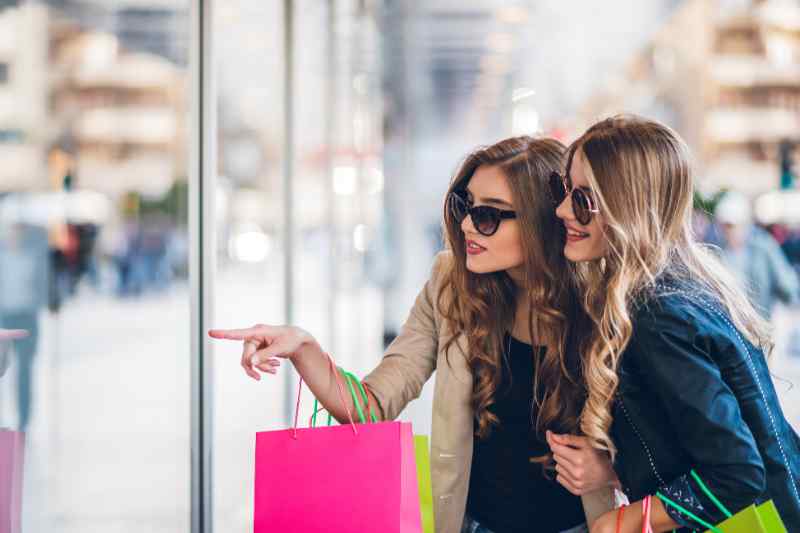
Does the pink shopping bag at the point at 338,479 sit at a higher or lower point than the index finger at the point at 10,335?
lower

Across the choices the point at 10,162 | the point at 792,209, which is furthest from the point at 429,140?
the point at 10,162

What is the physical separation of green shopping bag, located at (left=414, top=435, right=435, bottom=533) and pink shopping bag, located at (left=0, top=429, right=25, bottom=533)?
0.72 m

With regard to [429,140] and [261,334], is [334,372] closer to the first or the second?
[261,334]

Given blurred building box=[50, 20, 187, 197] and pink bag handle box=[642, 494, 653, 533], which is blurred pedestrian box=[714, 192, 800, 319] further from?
pink bag handle box=[642, 494, 653, 533]

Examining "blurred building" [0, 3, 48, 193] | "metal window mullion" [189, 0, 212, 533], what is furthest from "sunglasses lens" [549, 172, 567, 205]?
"blurred building" [0, 3, 48, 193]

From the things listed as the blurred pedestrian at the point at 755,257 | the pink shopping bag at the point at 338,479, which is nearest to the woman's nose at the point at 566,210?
the pink shopping bag at the point at 338,479

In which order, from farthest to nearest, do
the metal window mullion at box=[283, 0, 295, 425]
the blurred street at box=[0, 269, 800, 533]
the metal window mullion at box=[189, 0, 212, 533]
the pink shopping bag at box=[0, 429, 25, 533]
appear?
the metal window mullion at box=[283, 0, 295, 425]
the blurred street at box=[0, 269, 800, 533]
the metal window mullion at box=[189, 0, 212, 533]
the pink shopping bag at box=[0, 429, 25, 533]

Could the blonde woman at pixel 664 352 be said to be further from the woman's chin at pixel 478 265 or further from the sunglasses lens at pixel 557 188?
the woman's chin at pixel 478 265

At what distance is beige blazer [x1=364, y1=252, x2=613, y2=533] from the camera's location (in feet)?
5.58

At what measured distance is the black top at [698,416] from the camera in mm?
1293

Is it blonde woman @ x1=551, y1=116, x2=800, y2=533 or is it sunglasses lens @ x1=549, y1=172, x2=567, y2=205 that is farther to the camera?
sunglasses lens @ x1=549, y1=172, x2=567, y2=205

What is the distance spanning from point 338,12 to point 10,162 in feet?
18.2

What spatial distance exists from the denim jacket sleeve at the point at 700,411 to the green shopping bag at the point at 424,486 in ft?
1.53

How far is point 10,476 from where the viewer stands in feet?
4.12
